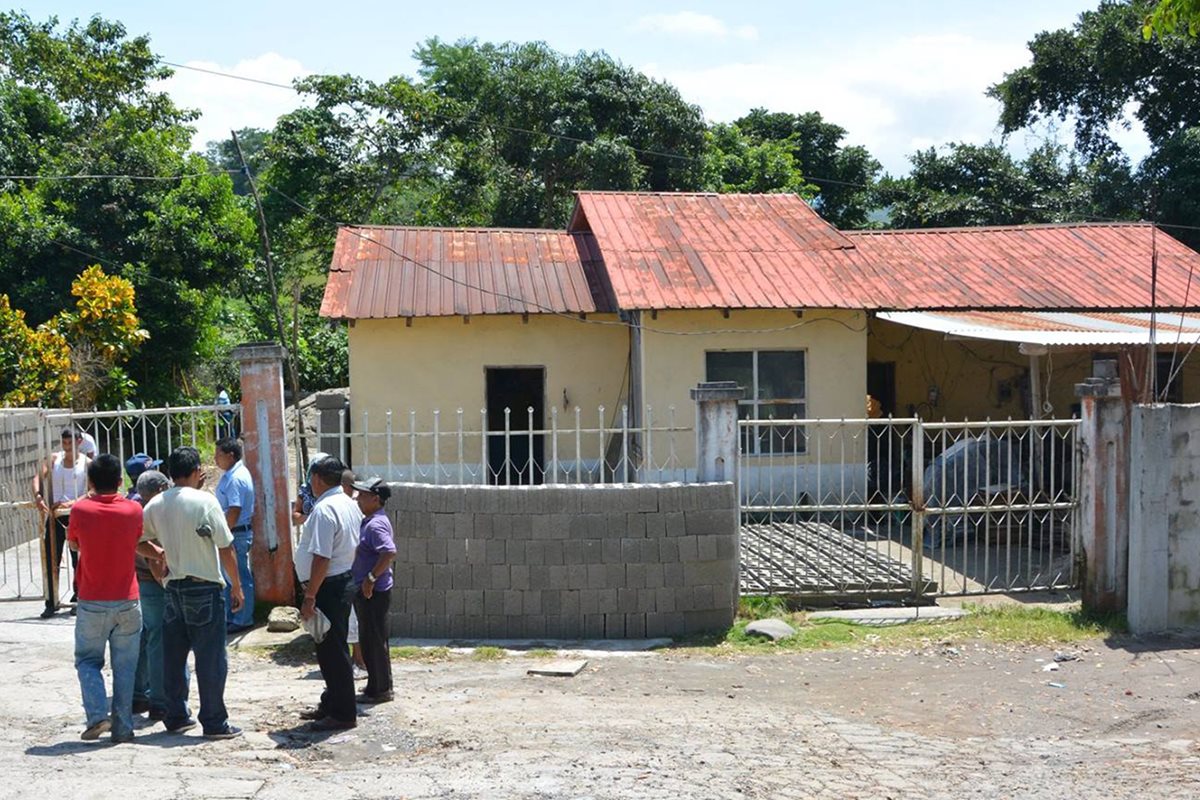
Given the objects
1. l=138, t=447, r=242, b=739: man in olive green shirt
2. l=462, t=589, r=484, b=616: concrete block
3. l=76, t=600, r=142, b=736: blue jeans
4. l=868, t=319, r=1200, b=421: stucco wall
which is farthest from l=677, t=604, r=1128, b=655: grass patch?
l=868, t=319, r=1200, b=421: stucco wall

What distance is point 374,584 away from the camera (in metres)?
6.65

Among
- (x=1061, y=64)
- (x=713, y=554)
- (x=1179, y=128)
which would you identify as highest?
(x=1061, y=64)

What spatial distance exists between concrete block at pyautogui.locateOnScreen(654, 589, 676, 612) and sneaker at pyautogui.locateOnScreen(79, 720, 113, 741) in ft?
12.5

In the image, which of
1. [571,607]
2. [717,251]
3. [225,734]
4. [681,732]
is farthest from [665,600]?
[717,251]

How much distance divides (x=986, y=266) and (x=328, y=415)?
11372mm

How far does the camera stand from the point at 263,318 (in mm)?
27156

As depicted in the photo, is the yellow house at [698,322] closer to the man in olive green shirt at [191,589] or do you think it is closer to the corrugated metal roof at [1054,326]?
the corrugated metal roof at [1054,326]

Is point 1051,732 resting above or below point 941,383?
below

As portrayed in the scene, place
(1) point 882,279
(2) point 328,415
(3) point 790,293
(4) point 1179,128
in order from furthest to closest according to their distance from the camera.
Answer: (4) point 1179,128
(1) point 882,279
(3) point 790,293
(2) point 328,415

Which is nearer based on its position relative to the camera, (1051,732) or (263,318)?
(1051,732)

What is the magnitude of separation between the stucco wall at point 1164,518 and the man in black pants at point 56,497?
7738 mm

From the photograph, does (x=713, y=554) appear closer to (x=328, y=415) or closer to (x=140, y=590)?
(x=328, y=415)

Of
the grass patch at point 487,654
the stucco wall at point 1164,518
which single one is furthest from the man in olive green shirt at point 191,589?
the stucco wall at point 1164,518

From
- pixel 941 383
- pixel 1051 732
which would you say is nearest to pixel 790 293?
pixel 941 383
